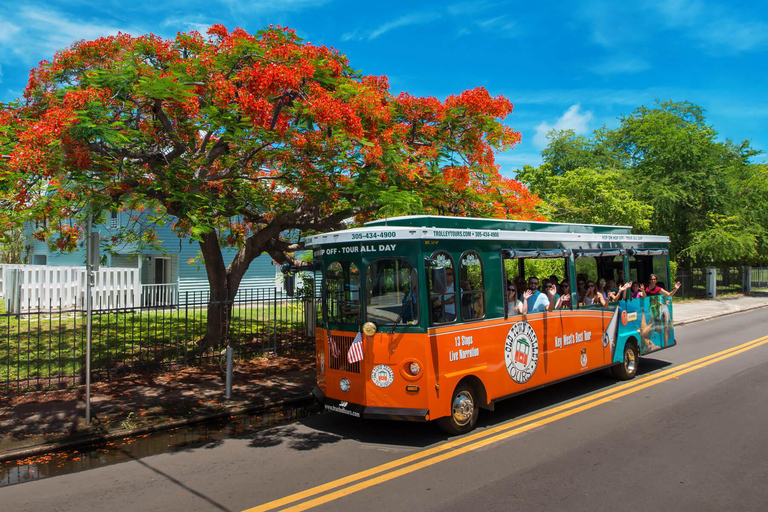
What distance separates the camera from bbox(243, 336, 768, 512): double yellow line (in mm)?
5340

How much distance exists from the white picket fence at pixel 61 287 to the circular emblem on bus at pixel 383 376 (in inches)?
664

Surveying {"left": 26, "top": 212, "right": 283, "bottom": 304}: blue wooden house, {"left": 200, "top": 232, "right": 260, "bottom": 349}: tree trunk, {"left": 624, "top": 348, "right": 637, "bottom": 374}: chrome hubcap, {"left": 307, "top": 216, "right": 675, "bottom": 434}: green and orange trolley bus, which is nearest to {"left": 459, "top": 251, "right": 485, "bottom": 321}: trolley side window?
{"left": 307, "top": 216, "right": 675, "bottom": 434}: green and orange trolley bus

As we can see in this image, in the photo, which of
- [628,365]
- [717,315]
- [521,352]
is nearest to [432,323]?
[521,352]

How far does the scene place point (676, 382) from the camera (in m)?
10.4

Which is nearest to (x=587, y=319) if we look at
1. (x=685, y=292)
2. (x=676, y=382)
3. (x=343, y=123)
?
(x=676, y=382)

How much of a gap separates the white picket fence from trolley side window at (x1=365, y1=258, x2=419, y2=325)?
16.8 meters

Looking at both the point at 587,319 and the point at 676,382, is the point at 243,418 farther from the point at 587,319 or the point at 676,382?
the point at 676,382

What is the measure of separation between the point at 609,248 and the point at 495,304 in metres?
3.83

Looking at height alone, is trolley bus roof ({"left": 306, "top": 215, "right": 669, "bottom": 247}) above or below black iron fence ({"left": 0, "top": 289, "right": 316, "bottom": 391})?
above

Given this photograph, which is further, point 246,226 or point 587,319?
point 246,226

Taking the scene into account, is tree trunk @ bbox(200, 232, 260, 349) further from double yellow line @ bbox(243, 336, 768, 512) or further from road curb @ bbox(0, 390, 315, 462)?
double yellow line @ bbox(243, 336, 768, 512)

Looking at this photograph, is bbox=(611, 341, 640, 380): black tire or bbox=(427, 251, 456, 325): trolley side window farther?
bbox=(611, 341, 640, 380): black tire

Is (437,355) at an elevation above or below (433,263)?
below

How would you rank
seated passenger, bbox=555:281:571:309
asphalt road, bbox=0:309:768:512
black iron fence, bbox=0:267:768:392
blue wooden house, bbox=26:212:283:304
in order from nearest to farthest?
asphalt road, bbox=0:309:768:512, seated passenger, bbox=555:281:571:309, black iron fence, bbox=0:267:768:392, blue wooden house, bbox=26:212:283:304
